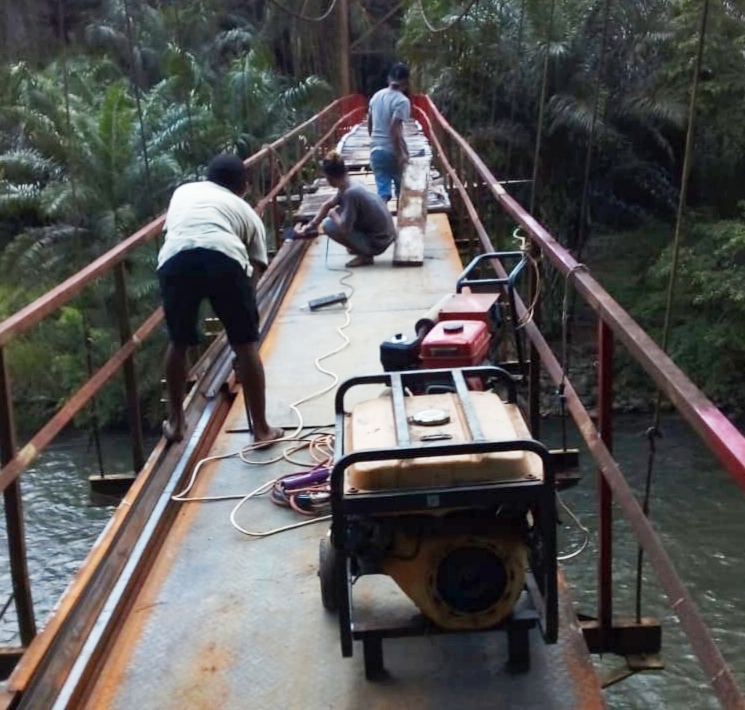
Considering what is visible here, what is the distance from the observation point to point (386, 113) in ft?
33.0

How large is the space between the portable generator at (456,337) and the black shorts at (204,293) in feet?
2.00

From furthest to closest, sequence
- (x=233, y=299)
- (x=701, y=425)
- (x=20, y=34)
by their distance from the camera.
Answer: (x=20, y=34) < (x=233, y=299) < (x=701, y=425)

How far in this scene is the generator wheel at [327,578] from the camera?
11.2 feet

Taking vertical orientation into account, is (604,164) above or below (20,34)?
below

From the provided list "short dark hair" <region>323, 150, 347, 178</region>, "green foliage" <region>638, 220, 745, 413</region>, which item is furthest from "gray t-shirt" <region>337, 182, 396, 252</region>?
"green foliage" <region>638, 220, 745, 413</region>

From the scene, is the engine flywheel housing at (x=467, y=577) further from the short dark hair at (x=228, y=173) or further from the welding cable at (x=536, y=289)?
the short dark hair at (x=228, y=173)

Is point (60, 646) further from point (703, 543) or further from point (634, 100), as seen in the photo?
point (634, 100)

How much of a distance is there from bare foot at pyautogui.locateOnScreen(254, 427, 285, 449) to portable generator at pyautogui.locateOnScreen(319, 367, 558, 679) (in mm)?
1816

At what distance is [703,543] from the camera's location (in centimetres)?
1509

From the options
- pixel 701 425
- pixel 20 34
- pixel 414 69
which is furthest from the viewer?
pixel 20 34

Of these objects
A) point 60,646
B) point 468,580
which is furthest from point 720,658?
point 60,646

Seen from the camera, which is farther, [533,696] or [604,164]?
[604,164]

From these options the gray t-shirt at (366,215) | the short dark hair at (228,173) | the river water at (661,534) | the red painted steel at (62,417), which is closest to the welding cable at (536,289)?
the short dark hair at (228,173)

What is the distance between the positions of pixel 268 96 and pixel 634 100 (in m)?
6.85
